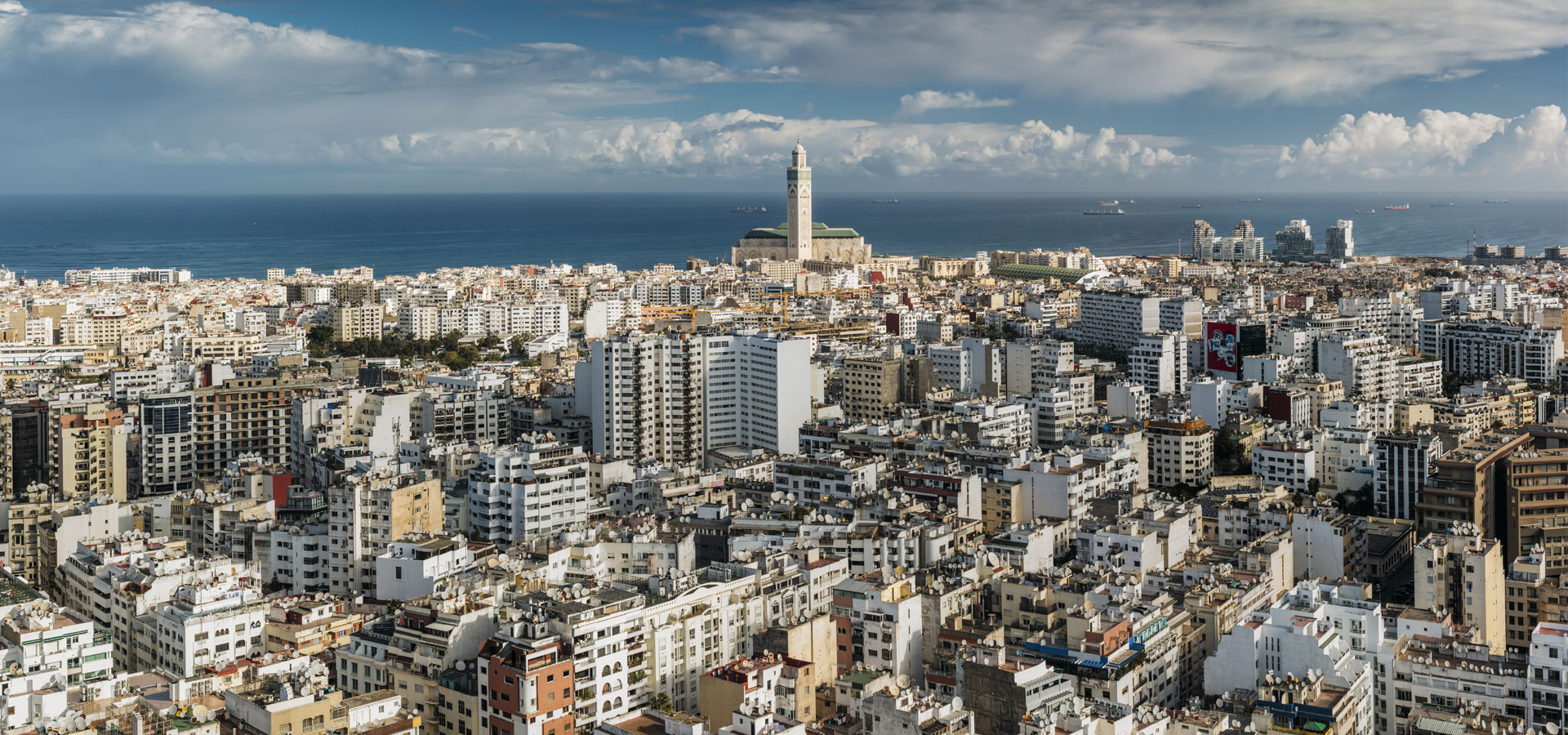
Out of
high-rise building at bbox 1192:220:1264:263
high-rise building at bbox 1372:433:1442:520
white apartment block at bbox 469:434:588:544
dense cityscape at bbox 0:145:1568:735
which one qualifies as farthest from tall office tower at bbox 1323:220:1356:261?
white apartment block at bbox 469:434:588:544

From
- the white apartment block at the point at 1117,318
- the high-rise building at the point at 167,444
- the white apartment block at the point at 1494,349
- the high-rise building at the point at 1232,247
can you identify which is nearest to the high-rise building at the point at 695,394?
the high-rise building at the point at 167,444

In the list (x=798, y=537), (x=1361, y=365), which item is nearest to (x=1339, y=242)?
(x=1361, y=365)

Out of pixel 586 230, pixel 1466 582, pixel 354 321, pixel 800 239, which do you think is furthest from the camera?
pixel 586 230

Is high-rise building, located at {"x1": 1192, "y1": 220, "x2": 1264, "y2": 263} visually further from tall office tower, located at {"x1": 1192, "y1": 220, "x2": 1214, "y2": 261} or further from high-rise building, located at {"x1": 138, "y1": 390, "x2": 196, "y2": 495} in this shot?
high-rise building, located at {"x1": 138, "y1": 390, "x2": 196, "y2": 495}

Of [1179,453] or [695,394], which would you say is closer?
[1179,453]

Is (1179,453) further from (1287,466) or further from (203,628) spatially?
(203,628)

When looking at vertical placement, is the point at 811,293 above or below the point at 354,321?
above

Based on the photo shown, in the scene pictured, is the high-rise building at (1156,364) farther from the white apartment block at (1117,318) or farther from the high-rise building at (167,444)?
the high-rise building at (167,444)
